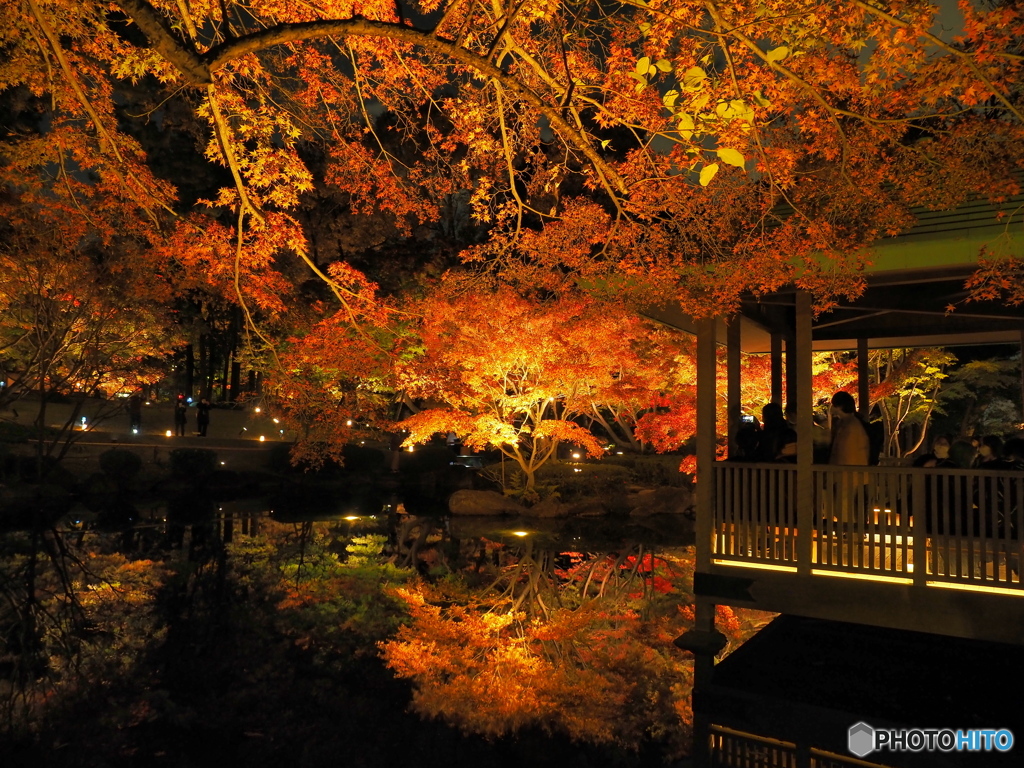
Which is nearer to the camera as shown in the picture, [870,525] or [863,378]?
[870,525]

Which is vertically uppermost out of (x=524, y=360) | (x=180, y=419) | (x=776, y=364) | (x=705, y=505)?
(x=524, y=360)

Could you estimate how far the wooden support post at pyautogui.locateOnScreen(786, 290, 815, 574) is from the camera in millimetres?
6801

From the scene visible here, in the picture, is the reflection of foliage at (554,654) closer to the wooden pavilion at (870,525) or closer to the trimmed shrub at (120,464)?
the wooden pavilion at (870,525)

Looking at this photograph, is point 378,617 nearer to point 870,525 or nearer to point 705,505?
point 705,505

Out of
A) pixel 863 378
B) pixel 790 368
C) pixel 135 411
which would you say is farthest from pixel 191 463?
pixel 863 378

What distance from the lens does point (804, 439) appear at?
6.96 m

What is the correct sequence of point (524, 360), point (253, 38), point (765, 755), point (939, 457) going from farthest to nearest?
1. point (524, 360)
2. point (939, 457)
3. point (765, 755)
4. point (253, 38)

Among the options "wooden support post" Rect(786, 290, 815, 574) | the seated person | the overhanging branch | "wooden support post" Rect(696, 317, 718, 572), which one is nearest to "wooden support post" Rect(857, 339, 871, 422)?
the seated person

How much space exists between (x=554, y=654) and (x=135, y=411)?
2251 cm

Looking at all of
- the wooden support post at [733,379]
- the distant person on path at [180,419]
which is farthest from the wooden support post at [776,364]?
the distant person on path at [180,419]

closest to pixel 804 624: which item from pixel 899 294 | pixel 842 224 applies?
pixel 899 294

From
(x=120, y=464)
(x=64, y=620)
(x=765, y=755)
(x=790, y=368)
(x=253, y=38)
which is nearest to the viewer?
(x=253, y=38)

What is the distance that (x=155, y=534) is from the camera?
1458cm

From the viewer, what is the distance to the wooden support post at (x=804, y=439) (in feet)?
22.3
